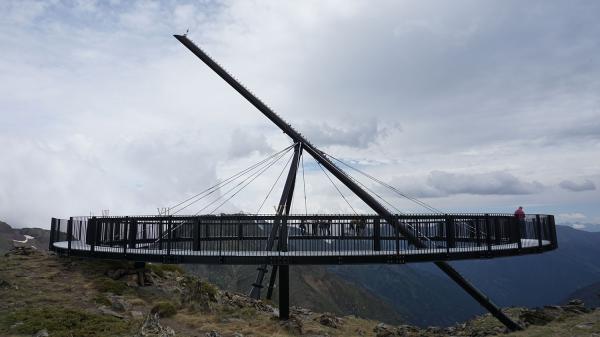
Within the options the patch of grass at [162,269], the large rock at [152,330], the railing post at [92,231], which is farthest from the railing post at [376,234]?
the railing post at [92,231]

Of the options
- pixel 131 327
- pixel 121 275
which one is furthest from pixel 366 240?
pixel 121 275

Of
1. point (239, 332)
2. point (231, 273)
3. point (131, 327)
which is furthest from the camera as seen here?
point (231, 273)

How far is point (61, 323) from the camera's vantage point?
13.8m

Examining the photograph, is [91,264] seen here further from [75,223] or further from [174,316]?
[174,316]

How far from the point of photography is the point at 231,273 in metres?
189

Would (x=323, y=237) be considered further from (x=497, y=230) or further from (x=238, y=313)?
(x=497, y=230)

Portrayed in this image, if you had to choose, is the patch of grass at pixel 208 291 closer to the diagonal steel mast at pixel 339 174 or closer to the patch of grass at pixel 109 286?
the patch of grass at pixel 109 286

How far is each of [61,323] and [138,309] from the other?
343cm

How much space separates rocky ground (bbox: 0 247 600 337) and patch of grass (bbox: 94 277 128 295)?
0.04 meters

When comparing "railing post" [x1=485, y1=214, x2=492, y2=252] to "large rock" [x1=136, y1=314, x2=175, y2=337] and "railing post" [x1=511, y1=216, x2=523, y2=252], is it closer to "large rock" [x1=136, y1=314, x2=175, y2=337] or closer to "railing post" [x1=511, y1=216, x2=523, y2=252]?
"railing post" [x1=511, y1=216, x2=523, y2=252]

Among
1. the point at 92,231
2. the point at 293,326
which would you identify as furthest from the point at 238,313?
the point at 92,231

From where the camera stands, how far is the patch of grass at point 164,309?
55.6 ft

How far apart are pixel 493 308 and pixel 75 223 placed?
21.1 meters

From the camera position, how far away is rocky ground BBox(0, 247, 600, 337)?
552 inches
